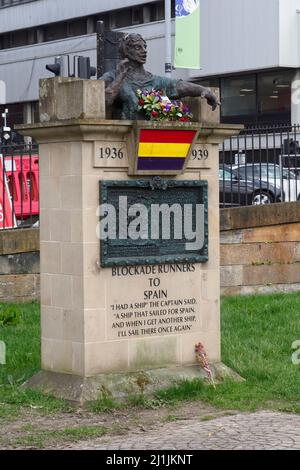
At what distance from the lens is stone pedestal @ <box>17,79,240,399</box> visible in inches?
352

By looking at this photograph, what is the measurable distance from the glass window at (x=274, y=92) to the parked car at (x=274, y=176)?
29154 millimetres

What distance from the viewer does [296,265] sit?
611 inches

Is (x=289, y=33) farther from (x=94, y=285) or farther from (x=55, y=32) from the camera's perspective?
(x=94, y=285)

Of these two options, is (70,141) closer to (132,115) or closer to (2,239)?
(132,115)

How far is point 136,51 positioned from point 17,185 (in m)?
7.00

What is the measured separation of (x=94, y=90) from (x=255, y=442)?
3.23m

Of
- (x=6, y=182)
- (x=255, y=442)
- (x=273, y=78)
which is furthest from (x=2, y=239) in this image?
(x=273, y=78)

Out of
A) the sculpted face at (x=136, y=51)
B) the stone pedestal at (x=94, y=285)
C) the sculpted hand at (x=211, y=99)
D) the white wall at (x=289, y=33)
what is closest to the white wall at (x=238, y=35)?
the white wall at (x=289, y=33)

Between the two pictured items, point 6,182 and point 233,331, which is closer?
point 233,331

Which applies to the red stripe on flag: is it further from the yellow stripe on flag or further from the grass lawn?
the grass lawn

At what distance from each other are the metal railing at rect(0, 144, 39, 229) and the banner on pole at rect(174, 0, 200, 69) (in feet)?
47.7

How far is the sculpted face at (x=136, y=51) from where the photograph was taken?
936 cm

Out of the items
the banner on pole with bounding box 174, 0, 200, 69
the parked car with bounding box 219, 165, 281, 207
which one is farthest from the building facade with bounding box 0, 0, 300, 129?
the parked car with bounding box 219, 165, 281, 207

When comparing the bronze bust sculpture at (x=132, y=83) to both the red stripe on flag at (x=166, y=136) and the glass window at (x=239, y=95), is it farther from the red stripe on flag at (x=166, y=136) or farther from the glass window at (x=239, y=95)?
the glass window at (x=239, y=95)
